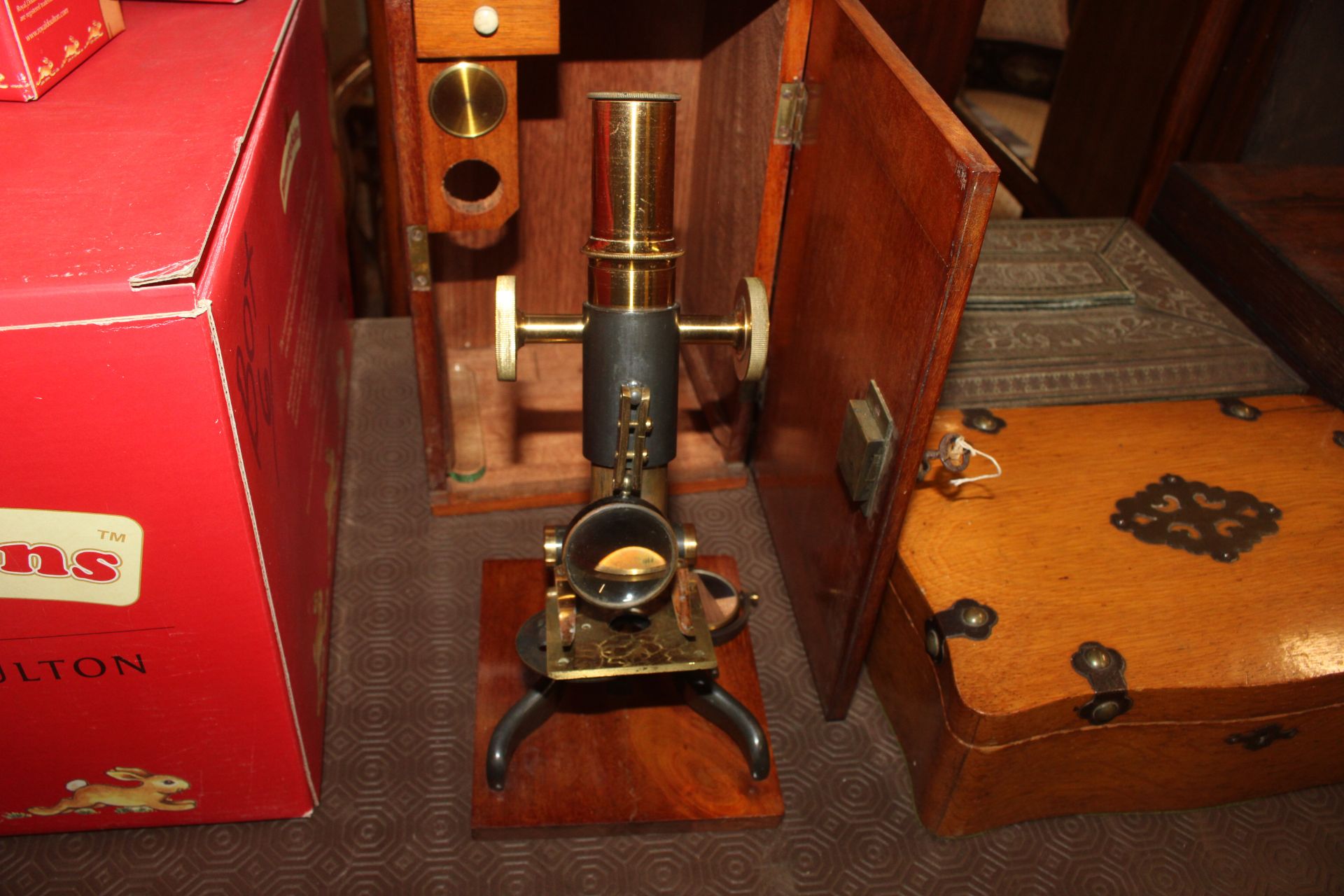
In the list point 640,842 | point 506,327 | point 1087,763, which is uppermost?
point 506,327

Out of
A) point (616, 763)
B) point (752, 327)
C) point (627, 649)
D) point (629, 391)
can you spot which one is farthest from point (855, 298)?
point (616, 763)

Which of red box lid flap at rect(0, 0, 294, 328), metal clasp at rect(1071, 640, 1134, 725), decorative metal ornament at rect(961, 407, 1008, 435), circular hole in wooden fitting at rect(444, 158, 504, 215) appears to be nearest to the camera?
red box lid flap at rect(0, 0, 294, 328)

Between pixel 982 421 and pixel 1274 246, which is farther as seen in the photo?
pixel 1274 246

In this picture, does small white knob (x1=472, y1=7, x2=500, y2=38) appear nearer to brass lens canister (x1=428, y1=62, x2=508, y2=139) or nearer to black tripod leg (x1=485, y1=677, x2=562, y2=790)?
brass lens canister (x1=428, y1=62, x2=508, y2=139)

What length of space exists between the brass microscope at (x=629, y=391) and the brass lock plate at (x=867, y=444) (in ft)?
0.31

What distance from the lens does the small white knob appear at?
819mm

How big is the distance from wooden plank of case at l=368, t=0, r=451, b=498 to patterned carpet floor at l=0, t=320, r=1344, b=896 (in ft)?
0.71

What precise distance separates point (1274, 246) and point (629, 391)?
2.87ft

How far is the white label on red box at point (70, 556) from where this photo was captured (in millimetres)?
602

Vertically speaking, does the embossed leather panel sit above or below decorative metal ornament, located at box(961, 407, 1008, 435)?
above

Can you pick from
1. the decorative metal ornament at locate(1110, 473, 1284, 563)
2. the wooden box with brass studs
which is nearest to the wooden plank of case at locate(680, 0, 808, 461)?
the wooden box with brass studs

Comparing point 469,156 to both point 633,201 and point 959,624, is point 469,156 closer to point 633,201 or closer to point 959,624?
point 633,201

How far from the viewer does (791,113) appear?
92cm

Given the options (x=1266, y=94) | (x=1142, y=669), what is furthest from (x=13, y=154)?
(x=1266, y=94)
